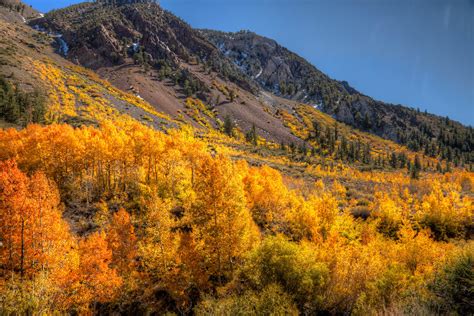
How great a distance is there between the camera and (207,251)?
27938mm

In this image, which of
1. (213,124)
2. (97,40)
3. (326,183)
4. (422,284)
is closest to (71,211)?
(422,284)

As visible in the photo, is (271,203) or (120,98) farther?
(120,98)

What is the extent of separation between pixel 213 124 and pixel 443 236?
123417mm

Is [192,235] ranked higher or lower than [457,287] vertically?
lower

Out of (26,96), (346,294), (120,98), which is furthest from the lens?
(120,98)

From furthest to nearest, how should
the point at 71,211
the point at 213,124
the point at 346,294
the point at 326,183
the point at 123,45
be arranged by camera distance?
the point at 123,45
the point at 213,124
the point at 326,183
the point at 71,211
the point at 346,294

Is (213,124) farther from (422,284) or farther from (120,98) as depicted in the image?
(422,284)

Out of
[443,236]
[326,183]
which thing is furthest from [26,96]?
[443,236]

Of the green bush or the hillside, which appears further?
the hillside

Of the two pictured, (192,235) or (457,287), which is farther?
(192,235)

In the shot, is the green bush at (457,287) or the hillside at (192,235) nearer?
the green bush at (457,287)

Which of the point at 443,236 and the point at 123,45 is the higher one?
the point at 123,45

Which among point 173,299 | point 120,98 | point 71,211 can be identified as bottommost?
point 173,299

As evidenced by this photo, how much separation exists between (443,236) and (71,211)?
200ft
